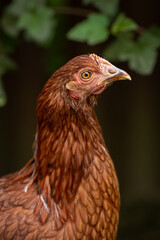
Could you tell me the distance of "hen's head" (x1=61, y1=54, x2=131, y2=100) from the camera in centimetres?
193

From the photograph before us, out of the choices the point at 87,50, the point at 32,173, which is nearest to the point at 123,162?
the point at 87,50

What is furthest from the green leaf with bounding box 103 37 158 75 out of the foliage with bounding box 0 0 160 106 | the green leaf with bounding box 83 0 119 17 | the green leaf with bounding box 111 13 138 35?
the green leaf with bounding box 83 0 119 17

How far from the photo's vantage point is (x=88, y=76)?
1951mm

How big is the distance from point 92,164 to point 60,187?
Answer: 20 centimetres

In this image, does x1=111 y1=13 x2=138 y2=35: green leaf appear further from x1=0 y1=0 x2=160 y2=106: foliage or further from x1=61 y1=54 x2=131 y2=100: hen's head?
x1=61 y1=54 x2=131 y2=100: hen's head

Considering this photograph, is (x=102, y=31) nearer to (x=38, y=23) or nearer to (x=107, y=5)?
(x=107, y=5)

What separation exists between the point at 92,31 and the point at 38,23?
0.40 metres

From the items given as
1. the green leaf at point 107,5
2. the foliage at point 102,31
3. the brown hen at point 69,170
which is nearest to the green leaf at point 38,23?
the foliage at point 102,31

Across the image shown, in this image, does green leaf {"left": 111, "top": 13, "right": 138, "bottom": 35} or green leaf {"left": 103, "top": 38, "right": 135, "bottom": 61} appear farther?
green leaf {"left": 103, "top": 38, "right": 135, "bottom": 61}

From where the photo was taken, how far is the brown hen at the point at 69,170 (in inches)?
76.9

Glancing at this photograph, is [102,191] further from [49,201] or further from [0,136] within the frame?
[0,136]

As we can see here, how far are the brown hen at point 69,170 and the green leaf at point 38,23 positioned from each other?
88cm

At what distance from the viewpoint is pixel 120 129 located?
409 cm

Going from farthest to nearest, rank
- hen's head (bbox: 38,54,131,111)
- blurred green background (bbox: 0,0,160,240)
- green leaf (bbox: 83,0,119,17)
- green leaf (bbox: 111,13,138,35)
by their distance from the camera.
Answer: blurred green background (bbox: 0,0,160,240) → green leaf (bbox: 83,0,119,17) → green leaf (bbox: 111,13,138,35) → hen's head (bbox: 38,54,131,111)
